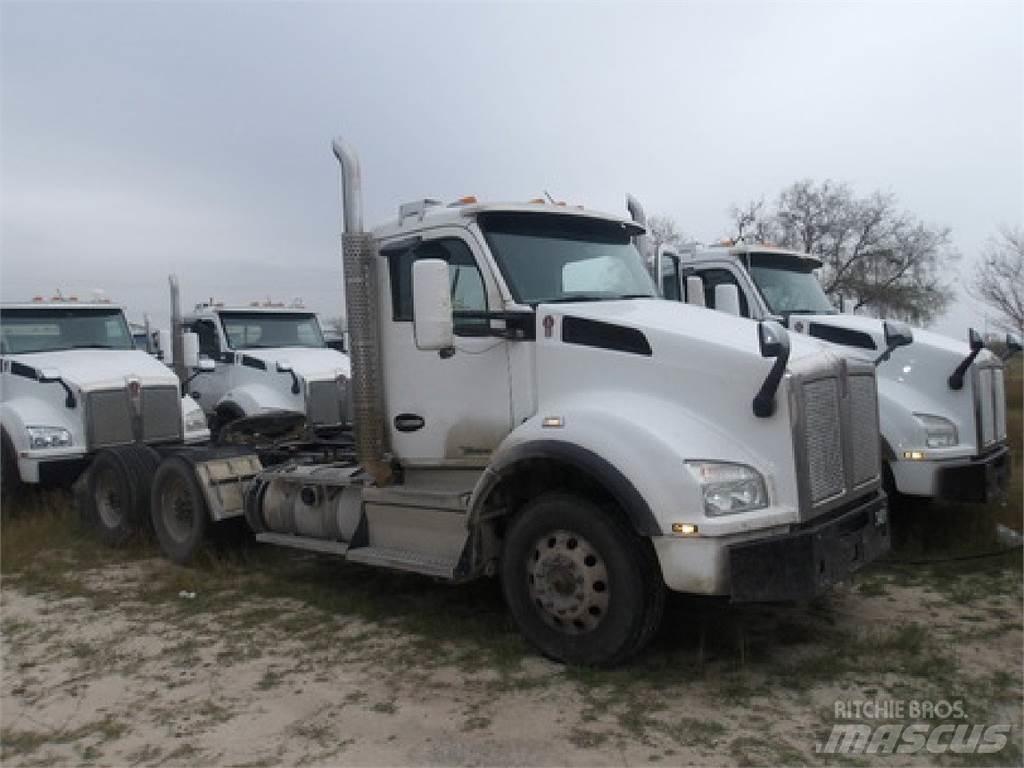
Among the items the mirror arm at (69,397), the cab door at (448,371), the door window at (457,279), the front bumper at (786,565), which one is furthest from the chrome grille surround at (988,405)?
the mirror arm at (69,397)

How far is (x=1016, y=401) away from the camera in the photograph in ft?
55.8

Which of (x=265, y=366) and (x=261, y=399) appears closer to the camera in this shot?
(x=261, y=399)

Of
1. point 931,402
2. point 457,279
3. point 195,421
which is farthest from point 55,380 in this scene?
point 931,402

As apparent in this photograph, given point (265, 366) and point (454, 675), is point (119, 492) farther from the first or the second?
point (454, 675)

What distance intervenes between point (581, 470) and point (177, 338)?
838cm

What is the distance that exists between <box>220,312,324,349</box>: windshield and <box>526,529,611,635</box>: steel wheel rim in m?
8.78

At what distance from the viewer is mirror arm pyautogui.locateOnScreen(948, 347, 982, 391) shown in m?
7.10

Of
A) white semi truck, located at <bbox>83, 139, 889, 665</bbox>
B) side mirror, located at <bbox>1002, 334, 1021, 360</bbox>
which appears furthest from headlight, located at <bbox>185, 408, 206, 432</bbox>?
side mirror, located at <bbox>1002, 334, 1021, 360</bbox>

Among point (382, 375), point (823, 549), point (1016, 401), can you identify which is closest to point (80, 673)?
point (382, 375)

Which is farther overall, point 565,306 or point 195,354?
point 195,354

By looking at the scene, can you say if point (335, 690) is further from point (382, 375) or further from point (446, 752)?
point (382, 375)

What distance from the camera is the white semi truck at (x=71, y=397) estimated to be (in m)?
9.22

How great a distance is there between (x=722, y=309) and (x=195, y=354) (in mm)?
7143

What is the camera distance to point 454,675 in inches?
193
